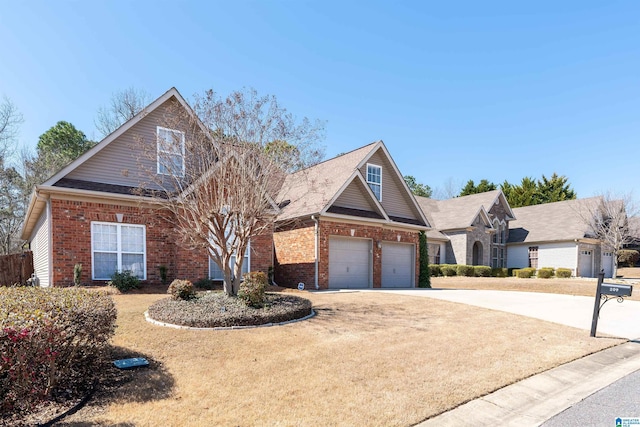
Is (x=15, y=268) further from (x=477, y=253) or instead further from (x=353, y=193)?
(x=477, y=253)

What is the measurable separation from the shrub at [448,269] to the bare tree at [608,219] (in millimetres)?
12494

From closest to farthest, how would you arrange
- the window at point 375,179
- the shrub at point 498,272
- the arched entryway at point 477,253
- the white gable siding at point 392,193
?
the window at point 375,179, the white gable siding at point 392,193, the shrub at point 498,272, the arched entryway at point 477,253

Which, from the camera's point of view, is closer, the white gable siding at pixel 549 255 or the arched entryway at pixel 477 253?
the white gable siding at pixel 549 255

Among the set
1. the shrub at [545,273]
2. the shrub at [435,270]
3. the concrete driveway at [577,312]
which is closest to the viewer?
the concrete driveway at [577,312]

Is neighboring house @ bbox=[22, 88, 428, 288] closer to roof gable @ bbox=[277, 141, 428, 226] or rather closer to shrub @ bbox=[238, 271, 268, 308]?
roof gable @ bbox=[277, 141, 428, 226]

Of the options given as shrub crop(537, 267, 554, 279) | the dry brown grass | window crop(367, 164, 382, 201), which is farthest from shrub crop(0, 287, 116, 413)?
shrub crop(537, 267, 554, 279)

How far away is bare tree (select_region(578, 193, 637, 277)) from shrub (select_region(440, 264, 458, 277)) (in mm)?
12494

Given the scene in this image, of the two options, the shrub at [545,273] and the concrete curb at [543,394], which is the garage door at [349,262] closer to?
the concrete curb at [543,394]

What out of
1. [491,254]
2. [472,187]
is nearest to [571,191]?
[472,187]

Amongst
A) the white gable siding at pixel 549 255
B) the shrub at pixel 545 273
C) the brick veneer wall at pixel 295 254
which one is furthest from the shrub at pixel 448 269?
the brick veneer wall at pixel 295 254

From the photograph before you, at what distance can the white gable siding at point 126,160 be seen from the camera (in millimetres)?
13492

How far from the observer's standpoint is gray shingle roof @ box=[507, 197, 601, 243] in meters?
32.4

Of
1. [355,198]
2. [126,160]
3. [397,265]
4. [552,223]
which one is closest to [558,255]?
[552,223]

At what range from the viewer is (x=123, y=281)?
12438mm
